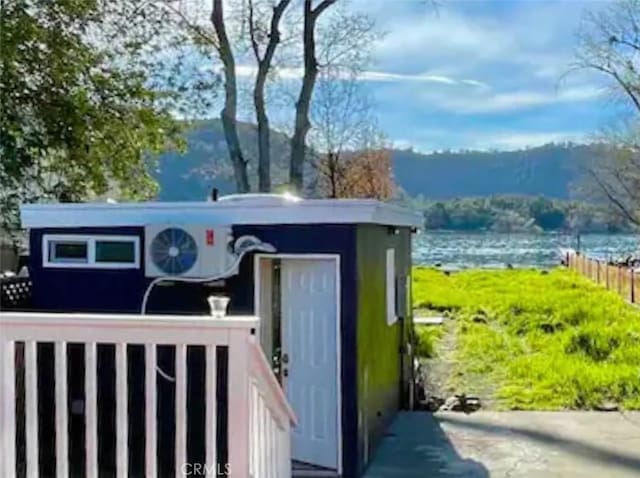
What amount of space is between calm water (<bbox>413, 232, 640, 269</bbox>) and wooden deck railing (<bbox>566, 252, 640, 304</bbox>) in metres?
5.07

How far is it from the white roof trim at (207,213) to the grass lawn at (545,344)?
4.56m

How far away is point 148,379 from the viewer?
11.0 ft

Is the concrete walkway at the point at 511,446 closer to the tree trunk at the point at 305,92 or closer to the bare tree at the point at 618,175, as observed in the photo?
the tree trunk at the point at 305,92

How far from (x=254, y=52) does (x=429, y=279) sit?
64.6ft

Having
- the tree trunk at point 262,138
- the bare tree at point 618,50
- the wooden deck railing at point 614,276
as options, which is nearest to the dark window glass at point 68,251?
the tree trunk at point 262,138

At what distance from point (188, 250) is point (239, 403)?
4112 mm

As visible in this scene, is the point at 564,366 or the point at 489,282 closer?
the point at 564,366

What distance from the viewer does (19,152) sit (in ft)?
36.7

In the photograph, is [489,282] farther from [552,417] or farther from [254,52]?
[552,417]

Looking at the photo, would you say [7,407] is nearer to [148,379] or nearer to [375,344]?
[148,379]

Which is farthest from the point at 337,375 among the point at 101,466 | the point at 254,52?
the point at 254,52

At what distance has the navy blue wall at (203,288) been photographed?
7219 mm

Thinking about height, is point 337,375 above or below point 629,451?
above

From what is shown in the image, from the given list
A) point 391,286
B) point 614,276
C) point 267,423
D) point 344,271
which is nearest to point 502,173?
point 614,276
